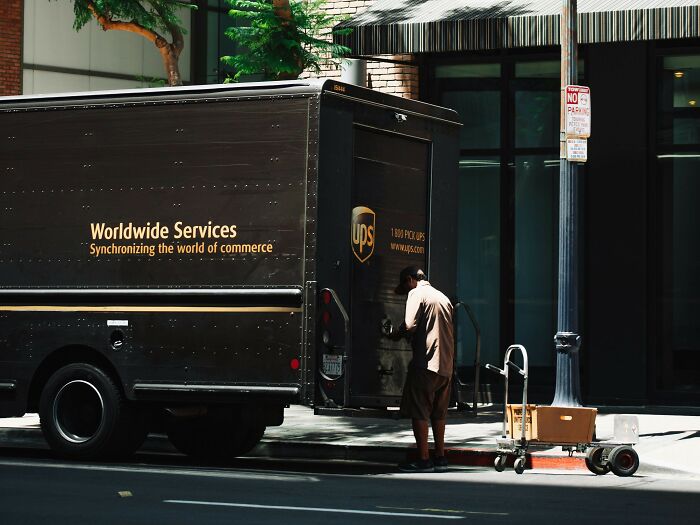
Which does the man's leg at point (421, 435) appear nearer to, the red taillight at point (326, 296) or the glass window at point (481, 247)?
the red taillight at point (326, 296)

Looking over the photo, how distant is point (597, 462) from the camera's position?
12.7 m

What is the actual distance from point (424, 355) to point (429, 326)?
0.26 m

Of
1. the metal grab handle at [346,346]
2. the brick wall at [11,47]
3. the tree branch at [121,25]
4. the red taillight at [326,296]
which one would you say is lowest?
the metal grab handle at [346,346]

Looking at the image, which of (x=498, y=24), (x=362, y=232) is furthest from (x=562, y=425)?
(x=498, y=24)

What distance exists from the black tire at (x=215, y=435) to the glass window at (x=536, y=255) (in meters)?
5.97

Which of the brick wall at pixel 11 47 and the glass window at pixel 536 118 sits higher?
the brick wall at pixel 11 47

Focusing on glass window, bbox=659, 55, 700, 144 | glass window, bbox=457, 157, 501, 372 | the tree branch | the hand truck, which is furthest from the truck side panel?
glass window, bbox=659, 55, 700, 144

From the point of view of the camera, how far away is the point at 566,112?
15.0m

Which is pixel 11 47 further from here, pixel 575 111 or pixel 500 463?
pixel 500 463

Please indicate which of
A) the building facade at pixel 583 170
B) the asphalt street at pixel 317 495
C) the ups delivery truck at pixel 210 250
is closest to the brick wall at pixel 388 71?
the building facade at pixel 583 170

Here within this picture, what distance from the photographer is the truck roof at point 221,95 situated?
499 inches

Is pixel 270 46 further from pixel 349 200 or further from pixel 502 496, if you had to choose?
pixel 502 496

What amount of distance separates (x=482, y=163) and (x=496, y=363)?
2650mm

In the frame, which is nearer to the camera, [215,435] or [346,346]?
[346,346]
